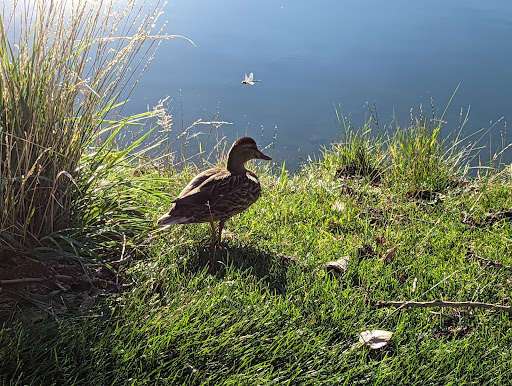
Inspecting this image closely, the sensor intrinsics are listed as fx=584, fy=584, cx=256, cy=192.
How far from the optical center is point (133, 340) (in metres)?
2.94

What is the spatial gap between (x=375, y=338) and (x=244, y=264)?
1.03 metres

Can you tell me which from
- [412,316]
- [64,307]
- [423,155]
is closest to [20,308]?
[64,307]

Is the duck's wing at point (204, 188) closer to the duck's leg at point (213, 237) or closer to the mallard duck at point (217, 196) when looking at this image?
the mallard duck at point (217, 196)

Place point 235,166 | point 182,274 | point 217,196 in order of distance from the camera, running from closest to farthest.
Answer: point 182,274 → point 217,196 → point 235,166

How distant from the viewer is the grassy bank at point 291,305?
2.83 meters

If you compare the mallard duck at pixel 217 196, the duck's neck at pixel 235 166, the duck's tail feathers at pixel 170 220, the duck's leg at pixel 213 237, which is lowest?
the duck's leg at pixel 213 237

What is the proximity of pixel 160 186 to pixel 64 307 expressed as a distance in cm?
177

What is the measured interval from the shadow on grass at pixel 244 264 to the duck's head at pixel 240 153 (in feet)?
2.12

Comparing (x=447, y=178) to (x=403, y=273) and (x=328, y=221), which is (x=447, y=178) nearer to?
(x=328, y=221)

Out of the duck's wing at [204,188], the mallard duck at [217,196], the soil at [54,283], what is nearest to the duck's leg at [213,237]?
the mallard duck at [217,196]

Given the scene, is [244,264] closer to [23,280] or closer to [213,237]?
[213,237]

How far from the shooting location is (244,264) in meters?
3.81

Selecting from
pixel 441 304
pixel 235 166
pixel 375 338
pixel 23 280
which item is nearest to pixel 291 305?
pixel 375 338

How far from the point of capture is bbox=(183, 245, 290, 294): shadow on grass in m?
3.62
